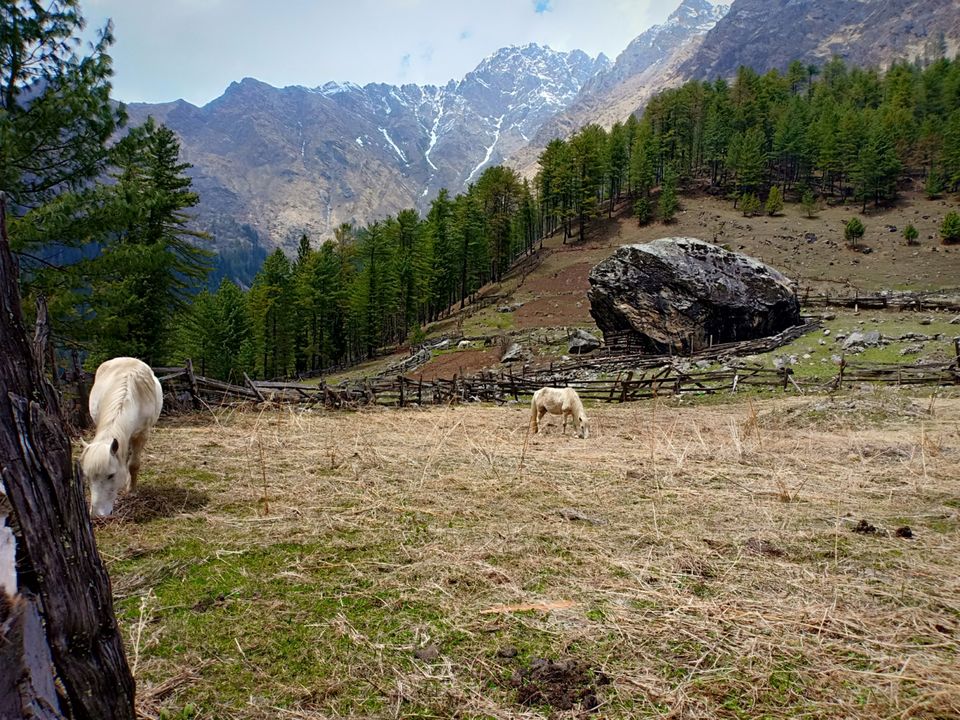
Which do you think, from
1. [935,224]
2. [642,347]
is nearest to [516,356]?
[642,347]

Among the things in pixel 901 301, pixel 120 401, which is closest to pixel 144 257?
pixel 120 401

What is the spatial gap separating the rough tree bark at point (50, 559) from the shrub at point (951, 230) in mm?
60421

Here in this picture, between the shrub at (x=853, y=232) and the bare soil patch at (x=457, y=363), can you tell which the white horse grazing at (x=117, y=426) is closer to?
the bare soil patch at (x=457, y=363)

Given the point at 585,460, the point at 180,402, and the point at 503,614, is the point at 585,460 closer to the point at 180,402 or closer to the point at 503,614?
the point at 503,614

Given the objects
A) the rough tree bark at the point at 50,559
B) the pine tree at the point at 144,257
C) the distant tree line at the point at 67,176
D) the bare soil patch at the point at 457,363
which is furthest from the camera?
the bare soil patch at the point at 457,363

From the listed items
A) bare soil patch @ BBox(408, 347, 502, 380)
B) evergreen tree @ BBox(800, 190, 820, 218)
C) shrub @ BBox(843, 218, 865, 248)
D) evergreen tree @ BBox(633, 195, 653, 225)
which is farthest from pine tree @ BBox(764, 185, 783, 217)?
bare soil patch @ BBox(408, 347, 502, 380)

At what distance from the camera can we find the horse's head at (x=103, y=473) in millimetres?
4910

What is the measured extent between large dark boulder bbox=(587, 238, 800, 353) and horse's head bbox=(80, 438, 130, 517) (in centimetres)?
2322

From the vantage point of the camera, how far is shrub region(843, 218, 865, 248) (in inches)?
1862

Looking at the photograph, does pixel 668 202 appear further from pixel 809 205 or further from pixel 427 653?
pixel 427 653

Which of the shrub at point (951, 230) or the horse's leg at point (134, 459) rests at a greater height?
the shrub at point (951, 230)

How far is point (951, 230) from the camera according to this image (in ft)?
142

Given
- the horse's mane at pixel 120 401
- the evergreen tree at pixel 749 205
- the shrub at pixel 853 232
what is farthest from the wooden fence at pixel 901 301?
the horse's mane at pixel 120 401

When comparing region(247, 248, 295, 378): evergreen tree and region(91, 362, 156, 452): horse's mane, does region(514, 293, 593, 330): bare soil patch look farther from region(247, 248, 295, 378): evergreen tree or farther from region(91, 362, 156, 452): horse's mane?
region(91, 362, 156, 452): horse's mane
